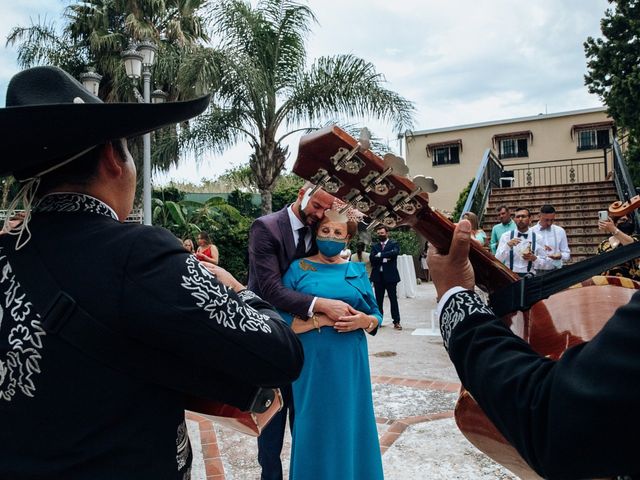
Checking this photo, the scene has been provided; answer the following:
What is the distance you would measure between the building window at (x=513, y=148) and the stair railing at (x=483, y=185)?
43.4 feet

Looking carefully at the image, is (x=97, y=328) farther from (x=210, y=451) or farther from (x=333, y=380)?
(x=210, y=451)

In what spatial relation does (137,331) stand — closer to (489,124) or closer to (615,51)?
(615,51)

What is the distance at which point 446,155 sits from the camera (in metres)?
30.0

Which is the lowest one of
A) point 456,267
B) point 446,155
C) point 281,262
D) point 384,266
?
point 384,266

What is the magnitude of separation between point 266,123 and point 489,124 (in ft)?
67.0

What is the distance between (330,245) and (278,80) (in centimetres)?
966

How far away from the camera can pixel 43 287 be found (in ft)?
3.59

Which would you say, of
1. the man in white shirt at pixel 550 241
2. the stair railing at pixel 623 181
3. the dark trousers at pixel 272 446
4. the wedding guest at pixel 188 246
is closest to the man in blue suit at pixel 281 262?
the dark trousers at pixel 272 446

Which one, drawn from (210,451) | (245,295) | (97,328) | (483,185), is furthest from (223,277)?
(483,185)

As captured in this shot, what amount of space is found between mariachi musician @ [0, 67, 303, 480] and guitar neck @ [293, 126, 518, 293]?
1.35 feet

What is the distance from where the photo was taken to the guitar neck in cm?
141

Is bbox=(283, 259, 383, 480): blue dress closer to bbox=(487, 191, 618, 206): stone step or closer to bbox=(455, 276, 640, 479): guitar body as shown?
bbox=(455, 276, 640, 479): guitar body

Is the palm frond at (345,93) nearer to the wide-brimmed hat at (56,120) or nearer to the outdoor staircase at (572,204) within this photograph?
the outdoor staircase at (572,204)

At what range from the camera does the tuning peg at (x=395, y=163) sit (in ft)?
4.70
